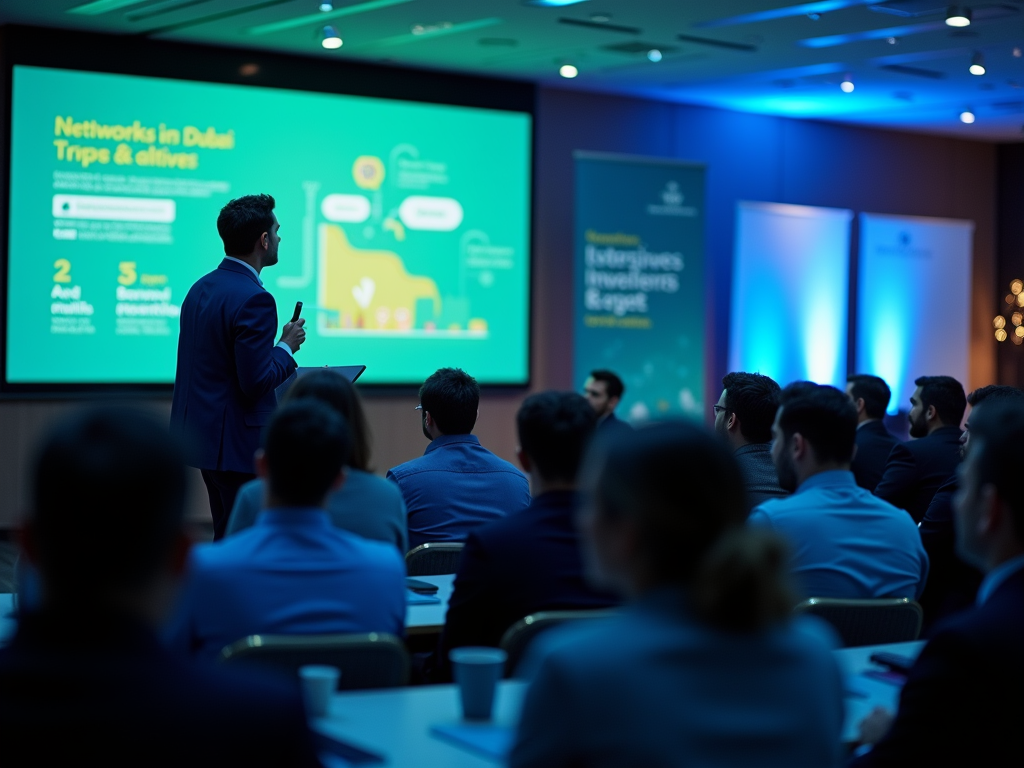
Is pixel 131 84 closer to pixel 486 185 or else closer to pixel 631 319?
pixel 486 185

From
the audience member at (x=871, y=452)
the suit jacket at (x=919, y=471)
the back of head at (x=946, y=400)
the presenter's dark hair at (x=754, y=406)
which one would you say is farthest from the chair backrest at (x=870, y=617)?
the audience member at (x=871, y=452)

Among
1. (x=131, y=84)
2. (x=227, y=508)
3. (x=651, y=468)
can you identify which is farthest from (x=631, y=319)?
(x=651, y=468)

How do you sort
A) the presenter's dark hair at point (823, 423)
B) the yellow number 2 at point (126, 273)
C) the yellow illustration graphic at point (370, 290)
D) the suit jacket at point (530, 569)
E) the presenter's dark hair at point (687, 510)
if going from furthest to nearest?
the yellow illustration graphic at point (370, 290) → the yellow number 2 at point (126, 273) → the presenter's dark hair at point (823, 423) → the suit jacket at point (530, 569) → the presenter's dark hair at point (687, 510)

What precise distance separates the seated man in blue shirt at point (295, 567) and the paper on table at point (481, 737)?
1.37 ft

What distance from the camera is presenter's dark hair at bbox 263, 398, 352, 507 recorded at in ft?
7.91

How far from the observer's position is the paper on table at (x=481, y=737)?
1.93 m

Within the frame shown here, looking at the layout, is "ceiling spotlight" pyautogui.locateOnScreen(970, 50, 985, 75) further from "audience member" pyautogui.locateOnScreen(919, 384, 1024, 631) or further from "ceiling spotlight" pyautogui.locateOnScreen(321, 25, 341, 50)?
"audience member" pyautogui.locateOnScreen(919, 384, 1024, 631)

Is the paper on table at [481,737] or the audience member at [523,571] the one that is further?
the audience member at [523,571]

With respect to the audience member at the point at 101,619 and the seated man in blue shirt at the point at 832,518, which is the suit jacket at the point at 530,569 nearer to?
the seated man in blue shirt at the point at 832,518

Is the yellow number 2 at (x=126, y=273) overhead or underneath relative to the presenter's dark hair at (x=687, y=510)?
overhead

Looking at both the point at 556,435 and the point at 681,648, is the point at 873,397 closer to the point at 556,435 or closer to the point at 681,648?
the point at 556,435

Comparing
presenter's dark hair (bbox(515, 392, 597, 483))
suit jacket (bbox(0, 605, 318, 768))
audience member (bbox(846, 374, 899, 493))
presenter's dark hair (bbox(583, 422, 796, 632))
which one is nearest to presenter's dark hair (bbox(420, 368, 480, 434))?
presenter's dark hair (bbox(515, 392, 597, 483))

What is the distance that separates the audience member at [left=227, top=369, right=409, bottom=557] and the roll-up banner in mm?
6742

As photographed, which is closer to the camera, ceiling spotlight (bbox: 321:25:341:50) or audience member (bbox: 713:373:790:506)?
audience member (bbox: 713:373:790:506)
